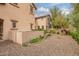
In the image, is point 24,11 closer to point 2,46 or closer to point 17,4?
point 17,4

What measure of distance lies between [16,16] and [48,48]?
0.62 meters

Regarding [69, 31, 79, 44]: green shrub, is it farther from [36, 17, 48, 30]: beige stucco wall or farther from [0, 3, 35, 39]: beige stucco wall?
[0, 3, 35, 39]: beige stucco wall

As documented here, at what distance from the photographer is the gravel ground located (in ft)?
12.3

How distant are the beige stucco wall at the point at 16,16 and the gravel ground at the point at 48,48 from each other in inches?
6.6

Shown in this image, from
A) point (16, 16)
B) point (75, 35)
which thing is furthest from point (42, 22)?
point (75, 35)

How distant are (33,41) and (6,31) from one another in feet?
1.29

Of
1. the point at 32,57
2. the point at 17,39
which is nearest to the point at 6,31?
the point at 17,39

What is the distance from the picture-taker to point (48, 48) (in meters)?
3.79

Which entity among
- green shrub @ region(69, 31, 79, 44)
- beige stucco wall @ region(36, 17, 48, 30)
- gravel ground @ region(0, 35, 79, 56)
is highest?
beige stucco wall @ region(36, 17, 48, 30)

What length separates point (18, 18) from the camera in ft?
12.5

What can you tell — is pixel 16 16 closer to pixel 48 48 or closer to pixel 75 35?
pixel 48 48

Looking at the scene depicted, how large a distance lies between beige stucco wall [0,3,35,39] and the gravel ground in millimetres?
169

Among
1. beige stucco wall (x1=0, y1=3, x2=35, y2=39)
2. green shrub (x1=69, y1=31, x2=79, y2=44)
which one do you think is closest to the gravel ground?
green shrub (x1=69, y1=31, x2=79, y2=44)

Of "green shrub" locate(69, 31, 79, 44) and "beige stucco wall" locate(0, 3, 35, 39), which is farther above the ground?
"beige stucco wall" locate(0, 3, 35, 39)
